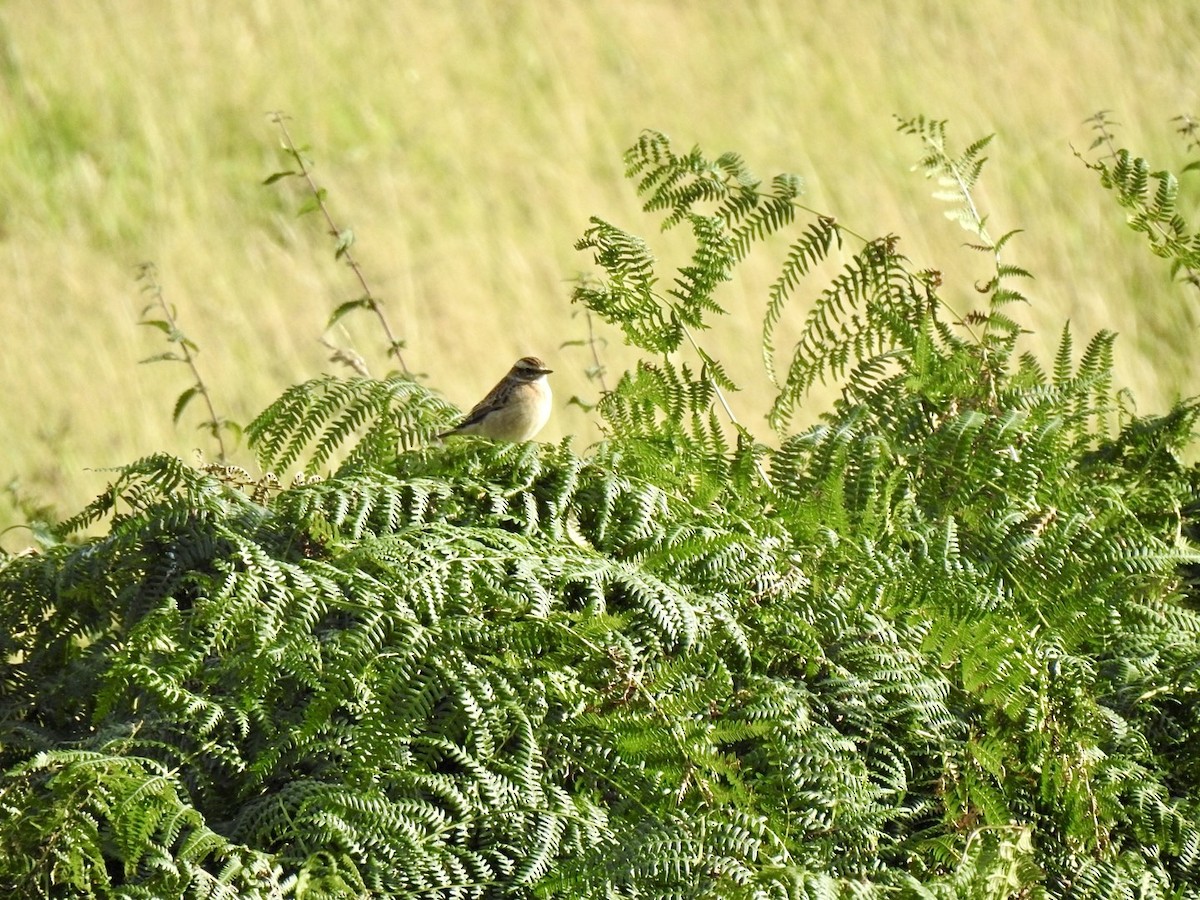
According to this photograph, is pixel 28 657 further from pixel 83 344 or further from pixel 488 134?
pixel 488 134

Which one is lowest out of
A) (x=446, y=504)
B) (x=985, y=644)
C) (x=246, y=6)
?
(x=985, y=644)

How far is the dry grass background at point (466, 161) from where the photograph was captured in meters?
8.20

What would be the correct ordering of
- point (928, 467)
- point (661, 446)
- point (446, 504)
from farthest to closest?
point (928, 467) → point (661, 446) → point (446, 504)

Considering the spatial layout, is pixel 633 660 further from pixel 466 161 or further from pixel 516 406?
pixel 466 161

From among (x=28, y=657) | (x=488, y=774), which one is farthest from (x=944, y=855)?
(x=28, y=657)

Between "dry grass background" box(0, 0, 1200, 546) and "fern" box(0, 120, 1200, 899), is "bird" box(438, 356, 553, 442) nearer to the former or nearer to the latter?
"dry grass background" box(0, 0, 1200, 546)

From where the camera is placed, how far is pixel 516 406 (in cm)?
571

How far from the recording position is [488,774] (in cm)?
210

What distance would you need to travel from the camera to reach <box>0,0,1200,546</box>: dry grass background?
8.20 metres

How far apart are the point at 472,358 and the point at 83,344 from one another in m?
2.04

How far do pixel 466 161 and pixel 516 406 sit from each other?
4.82m

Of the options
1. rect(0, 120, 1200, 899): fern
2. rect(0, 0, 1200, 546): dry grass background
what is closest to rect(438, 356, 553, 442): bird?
rect(0, 0, 1200, 546): dry grass background

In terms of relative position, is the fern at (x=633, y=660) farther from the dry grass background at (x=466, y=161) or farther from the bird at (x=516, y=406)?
the dry grass background at (x=466, y=161)

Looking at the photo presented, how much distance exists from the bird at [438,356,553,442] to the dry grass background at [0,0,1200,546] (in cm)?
211
